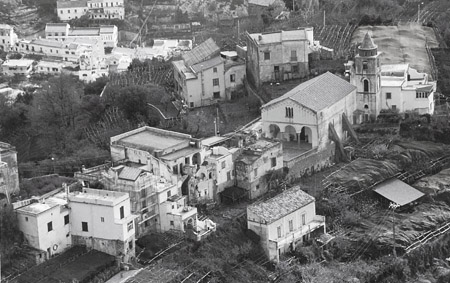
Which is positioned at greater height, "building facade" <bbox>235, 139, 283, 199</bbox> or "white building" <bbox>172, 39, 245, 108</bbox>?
"white building" <bbox>172, 39, 245, 108</bbox>

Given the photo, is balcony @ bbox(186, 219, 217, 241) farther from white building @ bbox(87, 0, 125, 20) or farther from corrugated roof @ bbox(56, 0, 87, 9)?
corrugated roof @ bbox(56, 0, 87, 9)

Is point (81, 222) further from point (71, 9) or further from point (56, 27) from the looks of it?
point (71, 9)

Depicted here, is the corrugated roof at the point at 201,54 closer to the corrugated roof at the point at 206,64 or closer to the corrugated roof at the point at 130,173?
the corrugated roof at the point at 206,64

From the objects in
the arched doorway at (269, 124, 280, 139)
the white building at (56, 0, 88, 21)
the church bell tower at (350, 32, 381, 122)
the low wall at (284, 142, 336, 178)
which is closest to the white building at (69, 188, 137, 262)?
the low wall at (284, 142, 336, 178)

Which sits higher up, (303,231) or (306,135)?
(306,135)

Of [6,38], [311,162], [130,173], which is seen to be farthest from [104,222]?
[6,38]
